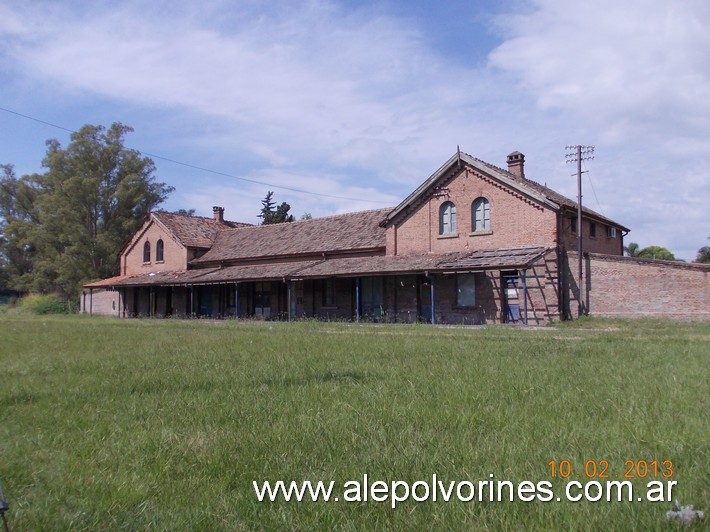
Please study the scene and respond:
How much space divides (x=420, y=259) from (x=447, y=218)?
255 centimetres

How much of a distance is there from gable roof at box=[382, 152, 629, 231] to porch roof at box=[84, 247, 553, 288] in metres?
2.18

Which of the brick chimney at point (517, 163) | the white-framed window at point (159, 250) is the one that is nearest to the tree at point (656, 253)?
the brick chimney at point (517, 163)

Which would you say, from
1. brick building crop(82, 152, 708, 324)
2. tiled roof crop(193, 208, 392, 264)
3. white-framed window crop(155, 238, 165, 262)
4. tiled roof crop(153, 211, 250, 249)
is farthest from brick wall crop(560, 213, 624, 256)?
white-framed window crop(155, 238, 165, 262)

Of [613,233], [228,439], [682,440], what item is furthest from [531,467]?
[613,233]

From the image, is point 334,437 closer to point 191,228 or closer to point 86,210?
point 191,228

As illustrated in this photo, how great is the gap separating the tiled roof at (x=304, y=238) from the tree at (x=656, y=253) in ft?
117

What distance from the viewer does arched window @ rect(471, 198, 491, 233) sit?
27.0 metres

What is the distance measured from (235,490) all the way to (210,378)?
4841mm

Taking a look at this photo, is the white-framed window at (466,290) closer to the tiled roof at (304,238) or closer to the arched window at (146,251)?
the tiled roof at (304,238)

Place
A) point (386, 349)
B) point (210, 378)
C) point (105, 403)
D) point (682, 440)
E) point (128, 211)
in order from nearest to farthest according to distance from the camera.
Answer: point (682, 440), point (105, 403), point (210, 378), point (386, 349), point (128, 211)

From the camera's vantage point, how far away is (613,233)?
3206 centimetres

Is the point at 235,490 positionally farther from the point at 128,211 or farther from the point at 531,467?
the point at 128,211

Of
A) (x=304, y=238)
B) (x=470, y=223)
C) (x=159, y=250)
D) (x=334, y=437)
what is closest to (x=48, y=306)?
(x=159, y=250)

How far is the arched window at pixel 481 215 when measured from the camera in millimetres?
27016
